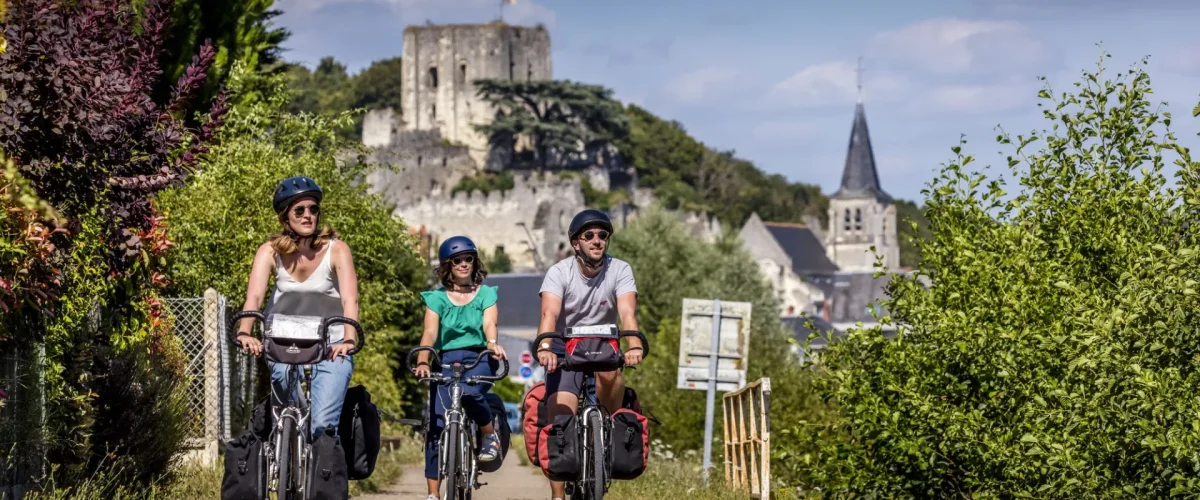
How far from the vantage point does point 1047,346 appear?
10.3 meters

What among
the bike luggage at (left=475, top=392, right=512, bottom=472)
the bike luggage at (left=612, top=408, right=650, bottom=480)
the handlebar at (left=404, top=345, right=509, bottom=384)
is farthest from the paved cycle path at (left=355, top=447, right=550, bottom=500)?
the bike luggage at (left=612, top=408, right=650, bottom=480)

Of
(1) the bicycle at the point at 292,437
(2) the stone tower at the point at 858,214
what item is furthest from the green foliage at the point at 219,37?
(2) the stone tower at the point at 858,214

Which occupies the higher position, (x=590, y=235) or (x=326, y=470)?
(x=590, y=235)

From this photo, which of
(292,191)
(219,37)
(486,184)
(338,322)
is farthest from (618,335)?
(486,184)

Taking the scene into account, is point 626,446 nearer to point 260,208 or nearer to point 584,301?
point 584,301

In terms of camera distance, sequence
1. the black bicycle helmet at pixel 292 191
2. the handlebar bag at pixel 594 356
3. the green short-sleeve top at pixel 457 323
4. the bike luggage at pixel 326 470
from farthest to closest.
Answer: the green short-sleeve top at pixel 457 323, the handlebar bag at pixel 594 356, the black bicycle helmet at pixel 292 191, the bike luggage at pixel 326 470

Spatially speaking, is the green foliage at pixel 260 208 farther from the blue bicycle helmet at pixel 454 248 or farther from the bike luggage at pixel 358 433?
the bike luggage at pixel 358 433

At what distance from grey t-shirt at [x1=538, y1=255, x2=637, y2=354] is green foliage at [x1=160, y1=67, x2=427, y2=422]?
6.94 meters

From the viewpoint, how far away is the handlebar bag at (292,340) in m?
6.86

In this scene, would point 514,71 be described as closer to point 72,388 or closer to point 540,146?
point 540,146

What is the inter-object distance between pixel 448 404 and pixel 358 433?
1053 millimetres

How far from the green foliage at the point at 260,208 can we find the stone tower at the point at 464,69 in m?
110

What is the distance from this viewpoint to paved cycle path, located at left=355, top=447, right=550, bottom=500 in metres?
13.1

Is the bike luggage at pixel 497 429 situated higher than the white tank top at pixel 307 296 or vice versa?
the white tank top at pixel 307 296
